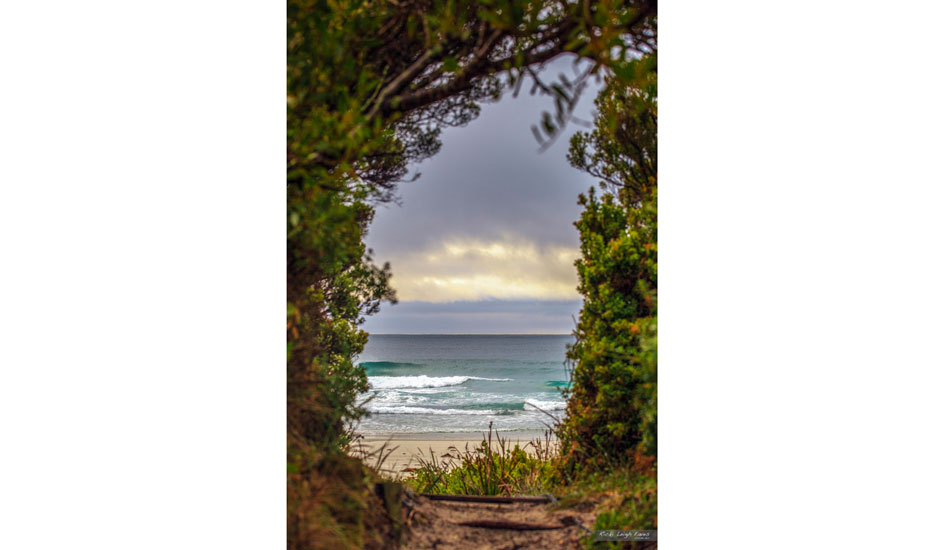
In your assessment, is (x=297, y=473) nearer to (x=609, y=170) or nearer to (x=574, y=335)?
(x=574, y=335)

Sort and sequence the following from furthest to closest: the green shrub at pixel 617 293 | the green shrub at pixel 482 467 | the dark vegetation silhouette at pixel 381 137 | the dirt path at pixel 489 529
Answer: the green shrub at pixel 482 467 < the green shrub at pixel 617 293 < the dirt path at pixel 489 529 < the dark vegetation silhouette at pixel 381 137

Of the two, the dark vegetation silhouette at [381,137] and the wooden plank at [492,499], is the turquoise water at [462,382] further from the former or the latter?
the wooden plank at [492,499]

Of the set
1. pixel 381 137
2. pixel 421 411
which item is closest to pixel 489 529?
pixel 421 411

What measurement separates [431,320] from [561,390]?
2.87 ft

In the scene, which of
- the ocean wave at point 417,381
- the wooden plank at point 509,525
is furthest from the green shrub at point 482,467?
the wooden plank at point 509,525

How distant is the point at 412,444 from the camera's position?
10.3 feet

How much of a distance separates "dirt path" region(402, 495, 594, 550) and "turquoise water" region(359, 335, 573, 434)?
51 centimetres

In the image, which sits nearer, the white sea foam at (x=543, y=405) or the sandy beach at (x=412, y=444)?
the sandy beach at (x=412, y=444)

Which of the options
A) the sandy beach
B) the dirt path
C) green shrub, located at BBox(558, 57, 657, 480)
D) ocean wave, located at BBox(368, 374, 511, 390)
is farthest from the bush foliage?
ocean wave, located at BBox(368, 374, 511, 390)

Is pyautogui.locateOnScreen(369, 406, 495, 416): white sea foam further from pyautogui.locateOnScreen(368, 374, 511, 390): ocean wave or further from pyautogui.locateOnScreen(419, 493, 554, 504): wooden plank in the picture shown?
pyautogui.locateOnScreen(419, 493, 554, 504): wooden plank

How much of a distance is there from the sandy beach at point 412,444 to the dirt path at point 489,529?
29cm

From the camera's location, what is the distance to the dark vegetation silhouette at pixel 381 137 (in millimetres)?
2160

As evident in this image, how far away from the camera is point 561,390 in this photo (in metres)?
2.94

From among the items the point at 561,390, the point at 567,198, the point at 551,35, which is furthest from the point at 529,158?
the point at 561,390
